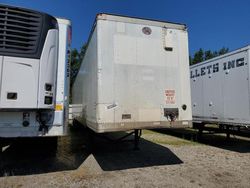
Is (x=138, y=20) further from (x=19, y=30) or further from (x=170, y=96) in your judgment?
(x=19, y=30)

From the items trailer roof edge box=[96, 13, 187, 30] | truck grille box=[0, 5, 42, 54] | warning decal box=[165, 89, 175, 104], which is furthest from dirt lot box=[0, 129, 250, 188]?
trailer roof edge box=[96, 13, 187, 30]

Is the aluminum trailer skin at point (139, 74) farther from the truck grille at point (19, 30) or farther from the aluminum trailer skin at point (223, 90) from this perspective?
the aluminum trailer skin at point (223, 90)

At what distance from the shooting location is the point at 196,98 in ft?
35.1

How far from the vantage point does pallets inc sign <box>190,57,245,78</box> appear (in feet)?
27.0

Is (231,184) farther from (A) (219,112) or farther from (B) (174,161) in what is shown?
(A) (219,112)

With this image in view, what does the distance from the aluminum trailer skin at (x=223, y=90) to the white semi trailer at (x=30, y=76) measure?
5643 millimetres

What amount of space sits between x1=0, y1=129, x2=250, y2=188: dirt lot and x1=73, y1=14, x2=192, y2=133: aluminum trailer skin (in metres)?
1.03

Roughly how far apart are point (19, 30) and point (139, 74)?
2549 millimetres

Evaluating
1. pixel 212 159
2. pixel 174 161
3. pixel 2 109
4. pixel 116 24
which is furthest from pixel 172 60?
pixel 2 109

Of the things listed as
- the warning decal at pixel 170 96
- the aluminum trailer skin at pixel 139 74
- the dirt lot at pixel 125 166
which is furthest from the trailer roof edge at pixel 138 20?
the dirt lot at pixel 125 166

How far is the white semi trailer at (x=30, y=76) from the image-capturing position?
4465 mm

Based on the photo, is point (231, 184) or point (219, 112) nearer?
point (231, 184)

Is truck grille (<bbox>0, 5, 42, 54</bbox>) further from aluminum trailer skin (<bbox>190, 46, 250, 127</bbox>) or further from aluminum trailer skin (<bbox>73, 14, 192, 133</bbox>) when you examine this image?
aluminum trailer skin (<bbox>190, 46, 250, 127</bbox>)

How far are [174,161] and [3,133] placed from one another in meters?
4.19
